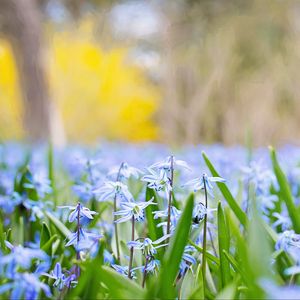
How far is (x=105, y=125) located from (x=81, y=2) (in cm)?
→ 595

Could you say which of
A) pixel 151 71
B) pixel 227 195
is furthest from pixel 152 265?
pixel 151 71

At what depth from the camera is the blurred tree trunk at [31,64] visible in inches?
357

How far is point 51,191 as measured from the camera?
169 cm

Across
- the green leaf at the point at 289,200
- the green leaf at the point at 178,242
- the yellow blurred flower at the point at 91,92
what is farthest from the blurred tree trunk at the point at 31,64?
the green leaf at the point at 178,242

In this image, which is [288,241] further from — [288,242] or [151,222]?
[151,222]

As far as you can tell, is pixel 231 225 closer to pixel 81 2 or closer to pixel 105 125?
pixel 105 125

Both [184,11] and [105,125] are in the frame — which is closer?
[105,125]

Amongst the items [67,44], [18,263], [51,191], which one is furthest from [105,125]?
[18,263]

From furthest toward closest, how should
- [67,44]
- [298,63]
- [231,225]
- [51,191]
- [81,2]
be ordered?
[81,2] < [67,44] < [298,63] < [51,191] < [231,225]

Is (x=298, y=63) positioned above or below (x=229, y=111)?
above

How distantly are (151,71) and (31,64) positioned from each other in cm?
774

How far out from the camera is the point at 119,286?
31.1 inches

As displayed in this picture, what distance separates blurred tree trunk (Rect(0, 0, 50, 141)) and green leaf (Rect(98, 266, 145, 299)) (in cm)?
834

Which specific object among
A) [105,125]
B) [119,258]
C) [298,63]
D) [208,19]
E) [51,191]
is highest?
[208,19]
